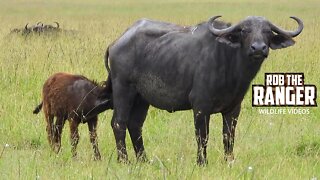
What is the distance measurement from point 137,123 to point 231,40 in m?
1.87

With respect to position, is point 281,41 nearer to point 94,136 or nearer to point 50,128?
point 94,136

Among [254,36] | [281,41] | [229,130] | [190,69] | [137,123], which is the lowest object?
[137,123]

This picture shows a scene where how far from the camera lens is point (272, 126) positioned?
8930 millimetres

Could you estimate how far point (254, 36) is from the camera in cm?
640

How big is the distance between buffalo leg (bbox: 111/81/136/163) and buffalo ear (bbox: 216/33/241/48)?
60.6 inches

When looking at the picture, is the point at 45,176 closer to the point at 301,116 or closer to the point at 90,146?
the point at 90,146

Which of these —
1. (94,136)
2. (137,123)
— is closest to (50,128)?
(94,136)

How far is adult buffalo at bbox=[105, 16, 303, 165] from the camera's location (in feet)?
21.9

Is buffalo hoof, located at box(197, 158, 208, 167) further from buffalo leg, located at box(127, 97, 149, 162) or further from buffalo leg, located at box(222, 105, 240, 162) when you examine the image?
buffalo leg, located at box(127, 97, 149, 162)

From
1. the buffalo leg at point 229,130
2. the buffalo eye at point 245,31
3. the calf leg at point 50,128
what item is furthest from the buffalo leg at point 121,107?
the buffalo eye at point 245,31

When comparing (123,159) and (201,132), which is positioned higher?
(201,132)

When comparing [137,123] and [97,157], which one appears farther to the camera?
[137,123]

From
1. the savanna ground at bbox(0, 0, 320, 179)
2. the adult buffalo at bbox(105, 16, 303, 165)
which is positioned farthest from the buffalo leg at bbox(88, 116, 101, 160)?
the adult buffalo at bbox(105, 16, 303, 165)

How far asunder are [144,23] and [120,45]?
0.40m
